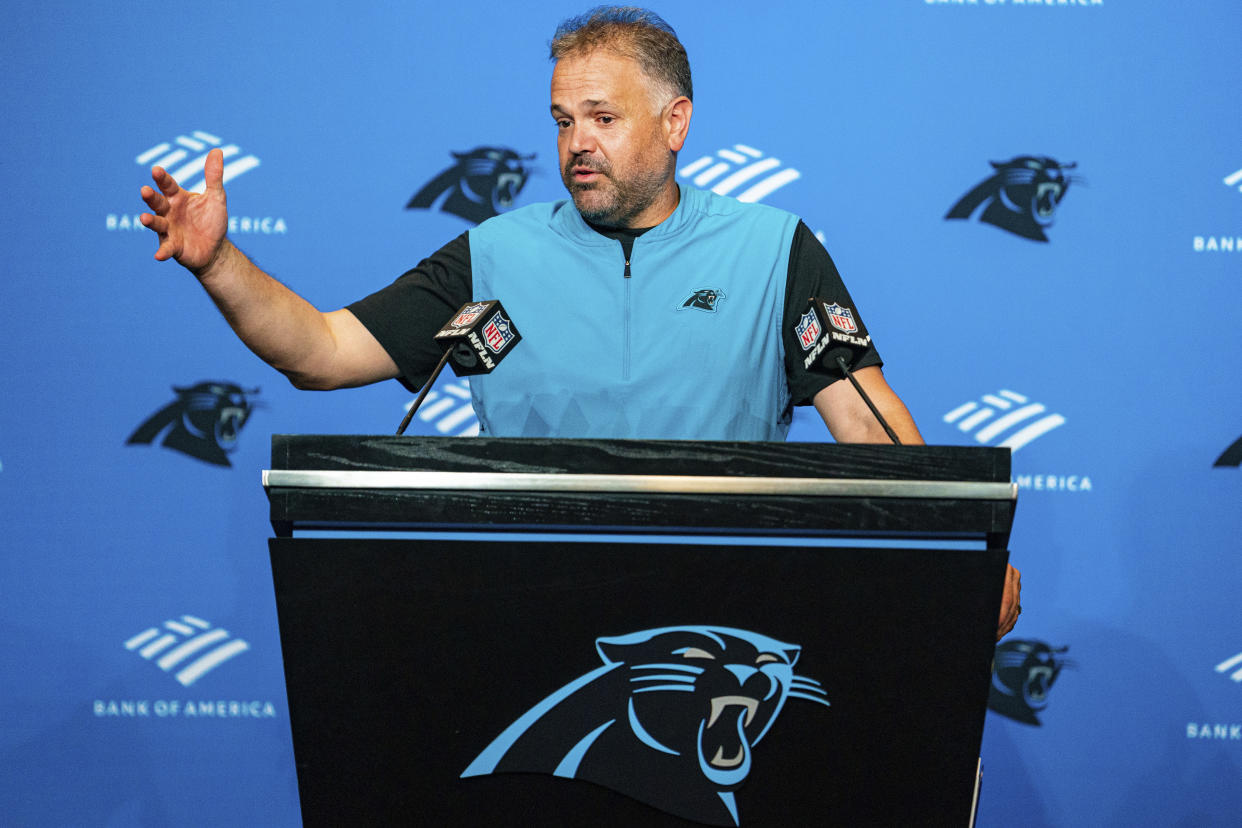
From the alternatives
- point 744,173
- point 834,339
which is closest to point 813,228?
point 744,173

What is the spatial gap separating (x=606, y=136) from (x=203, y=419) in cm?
128

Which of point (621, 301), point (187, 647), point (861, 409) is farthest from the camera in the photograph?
point (187, 647)

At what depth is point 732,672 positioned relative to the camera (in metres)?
1.00

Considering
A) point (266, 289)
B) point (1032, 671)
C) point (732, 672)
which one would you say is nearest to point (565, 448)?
point (732, 672)

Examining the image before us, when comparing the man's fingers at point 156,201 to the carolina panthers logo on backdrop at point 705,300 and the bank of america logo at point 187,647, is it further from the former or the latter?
the bank of america logo at point 187,647

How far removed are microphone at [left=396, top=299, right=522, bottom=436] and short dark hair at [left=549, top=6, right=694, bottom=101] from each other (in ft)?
2.27

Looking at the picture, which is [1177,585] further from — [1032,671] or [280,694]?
[280,694]

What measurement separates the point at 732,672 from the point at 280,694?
1.91 meters

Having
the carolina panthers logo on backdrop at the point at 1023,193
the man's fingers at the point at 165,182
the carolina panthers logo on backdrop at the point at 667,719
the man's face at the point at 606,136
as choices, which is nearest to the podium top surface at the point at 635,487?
the carolina panthers logo on backdrop at the point at 667,719

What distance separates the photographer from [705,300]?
69.2 inches

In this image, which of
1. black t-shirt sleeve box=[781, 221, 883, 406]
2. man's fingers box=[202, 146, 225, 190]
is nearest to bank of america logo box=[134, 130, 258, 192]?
man's fingers box=[202, 146, 225, 190]

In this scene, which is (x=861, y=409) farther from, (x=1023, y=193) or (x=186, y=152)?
(x=186, y=152)

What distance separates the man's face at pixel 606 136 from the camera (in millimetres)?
1806

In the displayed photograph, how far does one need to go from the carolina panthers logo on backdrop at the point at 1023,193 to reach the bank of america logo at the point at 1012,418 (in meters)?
0.38
